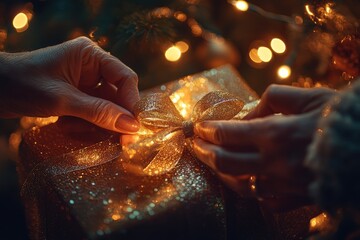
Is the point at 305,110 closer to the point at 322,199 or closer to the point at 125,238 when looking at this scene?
the point at 322,199

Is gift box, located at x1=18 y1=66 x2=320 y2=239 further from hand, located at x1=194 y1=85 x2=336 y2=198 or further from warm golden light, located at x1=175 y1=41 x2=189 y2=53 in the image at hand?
warm golden light, located at x1=175 y1=41 x2=189 y2=53

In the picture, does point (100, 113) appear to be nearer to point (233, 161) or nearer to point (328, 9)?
point (233, 161)

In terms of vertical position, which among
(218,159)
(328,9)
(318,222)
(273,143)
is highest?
(328,9)

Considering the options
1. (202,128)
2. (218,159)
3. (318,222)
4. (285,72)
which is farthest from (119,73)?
(318,222)

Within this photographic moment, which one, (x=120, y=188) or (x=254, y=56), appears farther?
(x=254, y=56)

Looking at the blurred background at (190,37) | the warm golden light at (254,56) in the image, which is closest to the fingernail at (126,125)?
the blurred background at (190,37)

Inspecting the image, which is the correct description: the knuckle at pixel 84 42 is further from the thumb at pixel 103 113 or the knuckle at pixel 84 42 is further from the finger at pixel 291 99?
the finger at pixel 291 99
